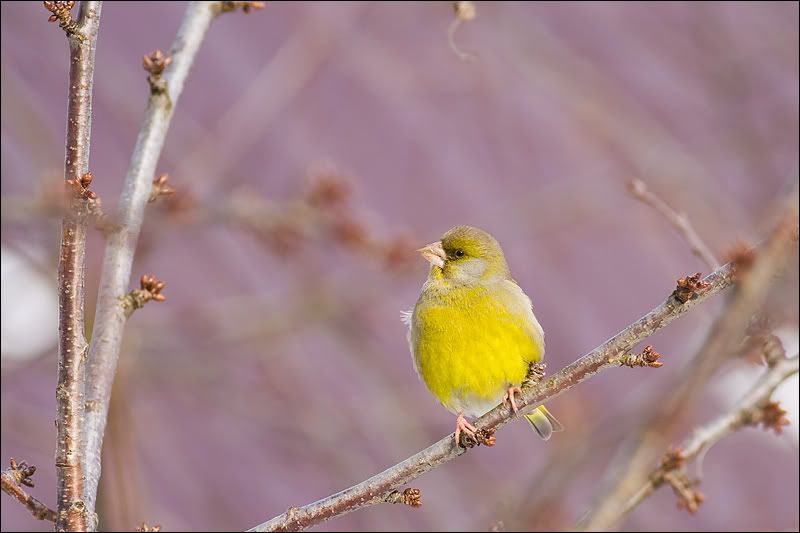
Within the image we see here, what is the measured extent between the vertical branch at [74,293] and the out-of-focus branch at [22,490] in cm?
3

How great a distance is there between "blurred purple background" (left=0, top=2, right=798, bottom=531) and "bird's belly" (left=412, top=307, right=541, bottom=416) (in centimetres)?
109

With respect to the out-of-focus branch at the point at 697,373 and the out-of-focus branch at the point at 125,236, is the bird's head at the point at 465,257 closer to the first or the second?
the out-of-focus branch at the point at 125,236

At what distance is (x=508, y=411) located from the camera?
2.31m

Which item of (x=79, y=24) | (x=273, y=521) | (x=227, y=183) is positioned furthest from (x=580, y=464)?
(x=227, y=183)

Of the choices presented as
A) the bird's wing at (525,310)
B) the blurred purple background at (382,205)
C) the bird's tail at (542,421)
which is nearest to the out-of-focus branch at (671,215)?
the bird's wing at (525,310)

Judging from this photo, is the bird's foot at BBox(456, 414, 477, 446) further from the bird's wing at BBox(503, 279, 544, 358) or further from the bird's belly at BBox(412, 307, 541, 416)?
the bird's wing at BBox(503, 279, 544, 358)

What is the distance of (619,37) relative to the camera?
808cm

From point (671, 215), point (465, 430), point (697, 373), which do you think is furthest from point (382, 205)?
point (697, 373)

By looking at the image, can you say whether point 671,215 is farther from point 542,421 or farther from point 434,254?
point 542,421

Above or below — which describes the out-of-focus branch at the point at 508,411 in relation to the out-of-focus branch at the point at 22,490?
below

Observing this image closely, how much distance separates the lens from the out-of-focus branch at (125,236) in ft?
7.62

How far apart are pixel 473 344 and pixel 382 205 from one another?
452cm

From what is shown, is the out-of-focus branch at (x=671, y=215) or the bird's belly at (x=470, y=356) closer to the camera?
the out-of-focus branch at (x=671, y=215)

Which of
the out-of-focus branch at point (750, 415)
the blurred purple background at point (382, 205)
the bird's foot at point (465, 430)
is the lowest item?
the out-of-focus branch at point (750, 415)
